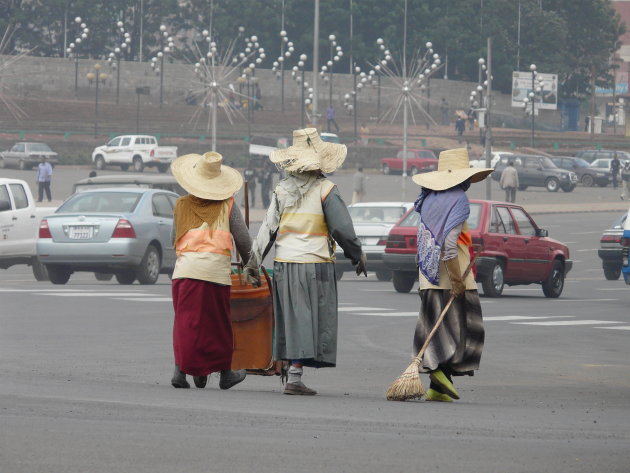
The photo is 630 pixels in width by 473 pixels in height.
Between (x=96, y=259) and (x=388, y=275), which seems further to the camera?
(x=388, y=275)

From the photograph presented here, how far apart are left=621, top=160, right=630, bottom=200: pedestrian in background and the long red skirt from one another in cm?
5668

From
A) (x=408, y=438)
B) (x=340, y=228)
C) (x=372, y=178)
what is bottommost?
(x=372, y=178)

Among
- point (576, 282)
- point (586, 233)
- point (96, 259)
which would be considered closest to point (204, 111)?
point (586, 233)

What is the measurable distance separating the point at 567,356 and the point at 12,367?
5291 millimetres

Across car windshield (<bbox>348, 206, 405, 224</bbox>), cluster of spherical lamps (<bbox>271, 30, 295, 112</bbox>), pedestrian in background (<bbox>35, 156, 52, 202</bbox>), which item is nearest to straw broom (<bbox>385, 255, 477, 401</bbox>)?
car windshield (<bbox>348, 206, 405, 224</bbox>)

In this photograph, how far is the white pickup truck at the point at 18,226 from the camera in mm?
24406

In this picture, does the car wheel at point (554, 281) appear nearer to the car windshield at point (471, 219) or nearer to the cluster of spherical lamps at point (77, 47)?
the car windshield at point (471, 219)

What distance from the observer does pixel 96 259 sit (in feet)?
72.9

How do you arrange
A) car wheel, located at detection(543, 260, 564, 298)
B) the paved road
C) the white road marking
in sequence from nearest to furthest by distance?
1. the paved road
2. the white road marking
3. car wheel, located at detection(543, 260, 564, 298)

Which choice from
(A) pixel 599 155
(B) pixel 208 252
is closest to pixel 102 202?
(B) pixel 208 252

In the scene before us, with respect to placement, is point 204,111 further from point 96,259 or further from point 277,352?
point 277,352

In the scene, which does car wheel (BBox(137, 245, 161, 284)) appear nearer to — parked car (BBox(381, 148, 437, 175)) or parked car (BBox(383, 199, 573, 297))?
parked car (BBox(383, 199, 573, 297))

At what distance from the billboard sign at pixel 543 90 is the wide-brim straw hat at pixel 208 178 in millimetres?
97681

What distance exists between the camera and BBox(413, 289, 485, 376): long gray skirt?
10383 mm
